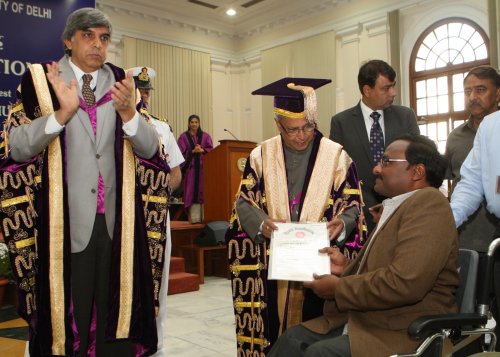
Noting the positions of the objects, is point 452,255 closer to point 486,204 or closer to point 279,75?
point 486,204

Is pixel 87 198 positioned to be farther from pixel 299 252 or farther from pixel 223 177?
pixel 223 177

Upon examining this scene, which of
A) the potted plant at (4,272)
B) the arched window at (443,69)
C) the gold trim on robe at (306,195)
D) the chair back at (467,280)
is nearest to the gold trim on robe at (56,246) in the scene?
the gold trim on robe at (306,195)

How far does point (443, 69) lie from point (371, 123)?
6.84m

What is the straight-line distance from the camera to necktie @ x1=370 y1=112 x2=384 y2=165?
304 centimetres

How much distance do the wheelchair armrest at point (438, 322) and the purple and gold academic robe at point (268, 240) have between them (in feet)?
2.90

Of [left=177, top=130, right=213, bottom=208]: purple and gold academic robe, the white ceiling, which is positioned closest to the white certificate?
[left=177, top=130, right=213, bottom=208]: purple and gold academic robe

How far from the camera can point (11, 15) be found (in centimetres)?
374

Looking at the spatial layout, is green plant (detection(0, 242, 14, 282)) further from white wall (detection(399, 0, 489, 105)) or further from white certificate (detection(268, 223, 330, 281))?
white wall (detection(399, 0, 489, 105))

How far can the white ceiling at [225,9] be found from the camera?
10.9 m

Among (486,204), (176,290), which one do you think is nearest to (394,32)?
(176,290)

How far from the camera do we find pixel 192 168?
28.2 ft

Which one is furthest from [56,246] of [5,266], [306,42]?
[306,42]

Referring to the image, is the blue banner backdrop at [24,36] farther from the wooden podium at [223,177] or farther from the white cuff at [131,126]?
the wooden podium at [223,177]

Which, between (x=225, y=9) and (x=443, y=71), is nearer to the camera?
(x=443, y=71)
